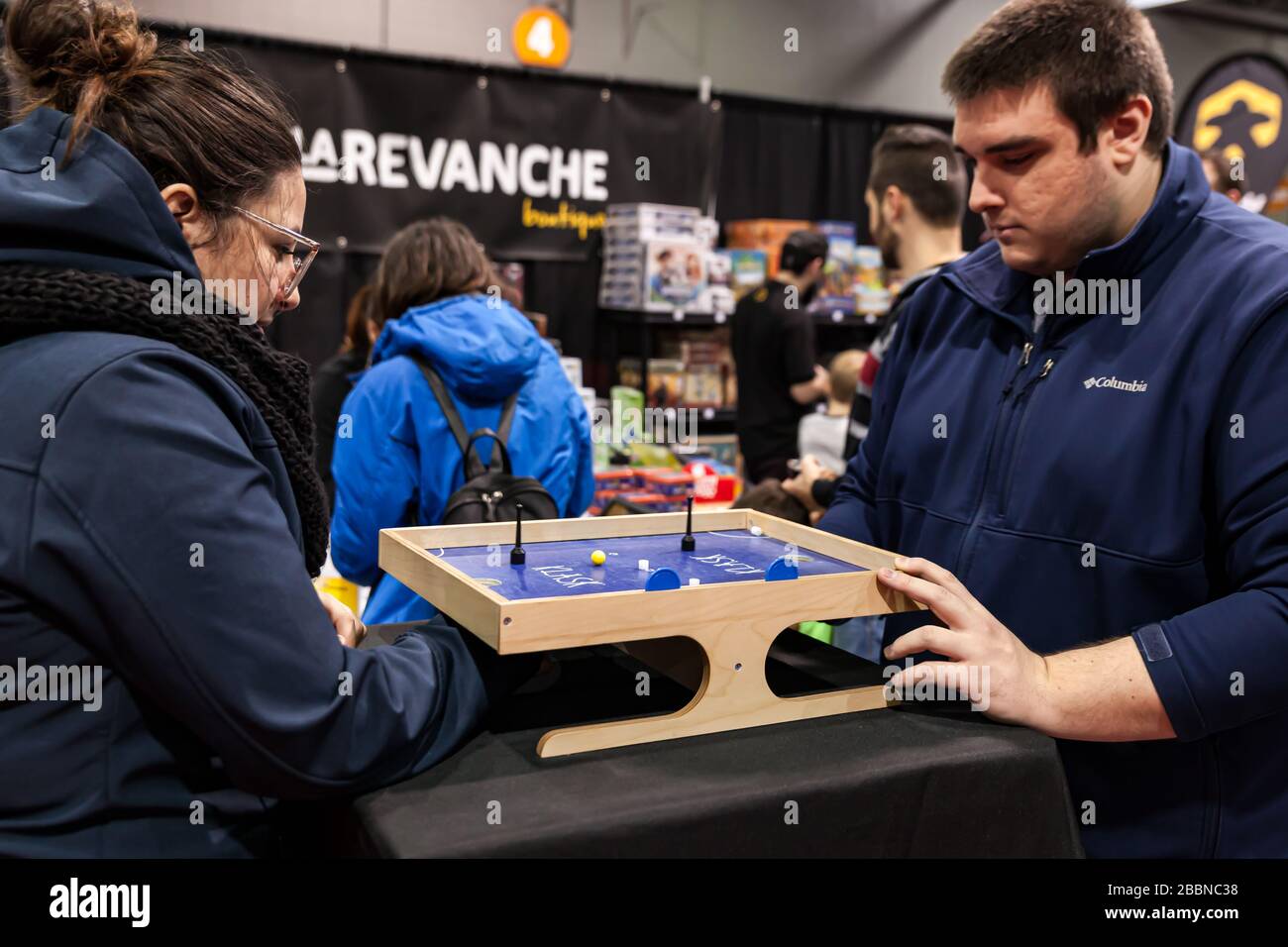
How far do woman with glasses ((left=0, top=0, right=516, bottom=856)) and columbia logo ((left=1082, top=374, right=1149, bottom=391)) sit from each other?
39.2 inches

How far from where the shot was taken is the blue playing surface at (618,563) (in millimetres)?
1321

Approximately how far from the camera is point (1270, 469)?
1401 mm

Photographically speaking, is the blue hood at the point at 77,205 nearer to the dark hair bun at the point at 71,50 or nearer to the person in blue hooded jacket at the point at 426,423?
the dark hair bun at the point at 71,50

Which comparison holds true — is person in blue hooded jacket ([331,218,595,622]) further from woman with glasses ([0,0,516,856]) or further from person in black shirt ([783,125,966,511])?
woman with glasses ([0,0,516,856])

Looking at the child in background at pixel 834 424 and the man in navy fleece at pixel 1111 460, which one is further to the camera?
the child in background at pixel 834 424

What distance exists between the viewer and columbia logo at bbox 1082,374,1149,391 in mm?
1568

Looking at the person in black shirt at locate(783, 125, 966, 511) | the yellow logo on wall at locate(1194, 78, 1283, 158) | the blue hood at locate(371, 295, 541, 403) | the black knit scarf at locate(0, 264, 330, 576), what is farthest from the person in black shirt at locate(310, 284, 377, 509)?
the yellow logo on wall at locate(1194, 78, 1283, 158)

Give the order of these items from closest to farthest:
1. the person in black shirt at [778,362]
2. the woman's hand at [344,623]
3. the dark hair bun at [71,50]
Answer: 1. the dark hair bun at [71,50]
2. the woman's hand at [344,623]
3. the person in black shirt at [778,362]

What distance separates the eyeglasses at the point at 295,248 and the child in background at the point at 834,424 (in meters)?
2.72

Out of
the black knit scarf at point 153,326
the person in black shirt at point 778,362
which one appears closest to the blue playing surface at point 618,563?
the black knit scarf at point 153,326

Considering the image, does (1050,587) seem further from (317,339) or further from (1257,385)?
(317,339)

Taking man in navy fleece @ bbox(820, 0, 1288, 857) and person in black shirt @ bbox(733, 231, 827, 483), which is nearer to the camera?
man in navy fleece @ bbox(820, 0, 1288, 857)

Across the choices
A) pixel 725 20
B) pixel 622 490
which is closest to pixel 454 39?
pixel 725 20
